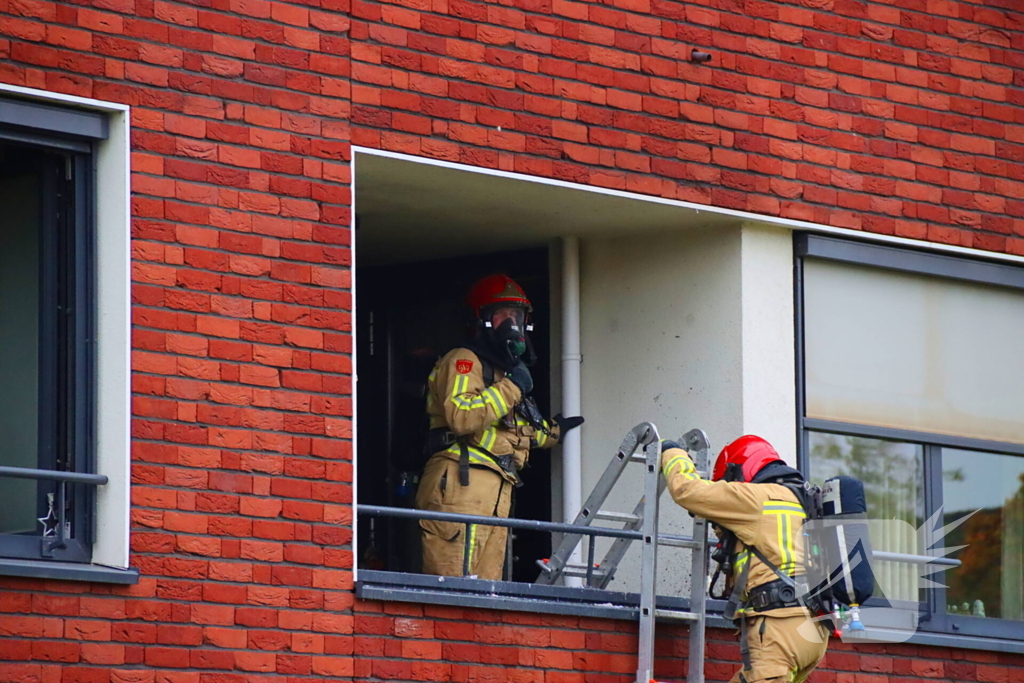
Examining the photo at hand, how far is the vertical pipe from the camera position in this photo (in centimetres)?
1009

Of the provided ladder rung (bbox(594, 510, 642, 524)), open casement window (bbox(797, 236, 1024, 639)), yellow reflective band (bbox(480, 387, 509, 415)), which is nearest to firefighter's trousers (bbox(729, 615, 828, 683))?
ladder rung (bbox(594, 510, 642, 524))

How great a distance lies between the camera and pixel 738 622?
28.7 feet

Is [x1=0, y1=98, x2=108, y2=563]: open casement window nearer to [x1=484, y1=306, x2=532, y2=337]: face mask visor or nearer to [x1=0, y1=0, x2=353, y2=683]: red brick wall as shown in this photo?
[x1=0, y1=0, x2=353, y2=683]: red brick wall

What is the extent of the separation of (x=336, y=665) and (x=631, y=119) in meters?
3.13

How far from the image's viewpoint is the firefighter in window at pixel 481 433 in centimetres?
925

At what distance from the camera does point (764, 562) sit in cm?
836

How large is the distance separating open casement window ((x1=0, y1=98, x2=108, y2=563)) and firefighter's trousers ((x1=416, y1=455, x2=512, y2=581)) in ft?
6.91

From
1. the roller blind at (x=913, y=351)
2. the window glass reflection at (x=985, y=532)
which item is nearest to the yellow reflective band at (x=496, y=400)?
the roller blind at (x=913, y=351)

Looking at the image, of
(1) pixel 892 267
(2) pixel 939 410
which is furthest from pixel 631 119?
(2) pixel 939 410

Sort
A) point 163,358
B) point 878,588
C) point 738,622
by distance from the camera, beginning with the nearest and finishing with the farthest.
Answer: point 163,358 < point 738,622 < point 878,588

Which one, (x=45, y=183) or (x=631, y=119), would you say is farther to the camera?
(x=631, y=119)

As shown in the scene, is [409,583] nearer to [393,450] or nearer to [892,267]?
[393,450]

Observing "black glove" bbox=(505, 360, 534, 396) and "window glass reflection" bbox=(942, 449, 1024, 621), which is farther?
"window glass reflection" bbox=(942, 449, 1024, 621)

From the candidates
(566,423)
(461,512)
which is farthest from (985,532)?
(461,512)
